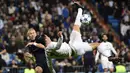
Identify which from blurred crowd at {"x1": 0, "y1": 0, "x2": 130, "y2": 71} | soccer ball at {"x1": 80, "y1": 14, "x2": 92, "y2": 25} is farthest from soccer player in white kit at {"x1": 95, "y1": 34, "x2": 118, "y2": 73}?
soccer ball at {"x1": 80, "y1": 14, "x2": 92, "y2": 25}

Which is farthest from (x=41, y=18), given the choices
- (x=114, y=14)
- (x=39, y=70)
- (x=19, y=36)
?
(x=39, y=70)

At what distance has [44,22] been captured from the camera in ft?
85.7

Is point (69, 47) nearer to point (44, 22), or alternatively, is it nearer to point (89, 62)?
point (89, 62)

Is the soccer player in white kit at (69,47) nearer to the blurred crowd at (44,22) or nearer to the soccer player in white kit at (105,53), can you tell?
the soccer player in white kit at (105,53)

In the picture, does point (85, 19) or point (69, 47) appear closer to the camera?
point (69, 47)

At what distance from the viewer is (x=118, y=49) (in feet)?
79.8

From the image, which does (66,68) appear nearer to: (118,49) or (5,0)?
(118,49)

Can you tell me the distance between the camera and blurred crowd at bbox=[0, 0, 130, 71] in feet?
78.3

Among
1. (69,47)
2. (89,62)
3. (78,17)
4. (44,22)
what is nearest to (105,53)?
(89,62)

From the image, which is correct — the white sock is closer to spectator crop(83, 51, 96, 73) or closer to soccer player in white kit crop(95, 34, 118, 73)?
soccer player in white kit crop(95, 34, 118, 73)

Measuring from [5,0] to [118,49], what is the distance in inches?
277

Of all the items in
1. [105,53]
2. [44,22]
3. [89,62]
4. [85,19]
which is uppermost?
[44,22]

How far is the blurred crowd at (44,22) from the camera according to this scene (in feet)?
78.3

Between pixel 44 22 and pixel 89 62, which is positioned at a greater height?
pixel 44 22
